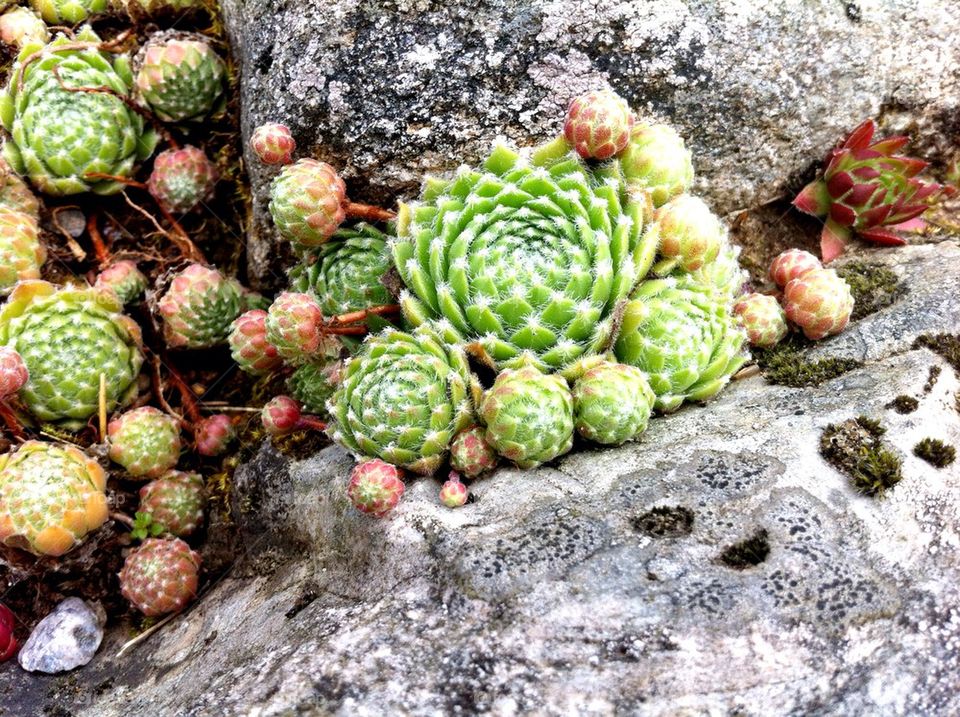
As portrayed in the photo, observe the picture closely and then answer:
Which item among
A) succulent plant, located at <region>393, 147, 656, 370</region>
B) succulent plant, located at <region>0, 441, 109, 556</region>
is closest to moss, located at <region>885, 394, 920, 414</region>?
succulent plant, located at <region>393, 147, 656, 370</region>

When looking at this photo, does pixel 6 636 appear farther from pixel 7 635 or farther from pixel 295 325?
pixel 295 325

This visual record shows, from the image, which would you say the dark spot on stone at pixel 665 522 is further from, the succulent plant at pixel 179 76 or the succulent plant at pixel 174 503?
the succulent plant at pixel 179 76

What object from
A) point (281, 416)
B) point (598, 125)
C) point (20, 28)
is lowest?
point (281, 416)

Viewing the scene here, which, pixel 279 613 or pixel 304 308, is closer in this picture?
pixel 279 613

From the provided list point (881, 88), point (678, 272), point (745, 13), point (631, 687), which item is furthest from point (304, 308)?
point (881, 88)

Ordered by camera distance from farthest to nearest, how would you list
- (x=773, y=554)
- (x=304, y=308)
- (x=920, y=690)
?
1. (x=304, y=308)
2. (x=773, y=554)
3. (x=920, y=690)

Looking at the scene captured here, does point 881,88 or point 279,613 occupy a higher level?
point 881,88

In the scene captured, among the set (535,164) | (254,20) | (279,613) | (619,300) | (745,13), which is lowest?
(279,613)

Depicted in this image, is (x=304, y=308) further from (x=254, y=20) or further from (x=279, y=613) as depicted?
(x=254, y=20)

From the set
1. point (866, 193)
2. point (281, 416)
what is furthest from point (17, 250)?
point (866, 193)
